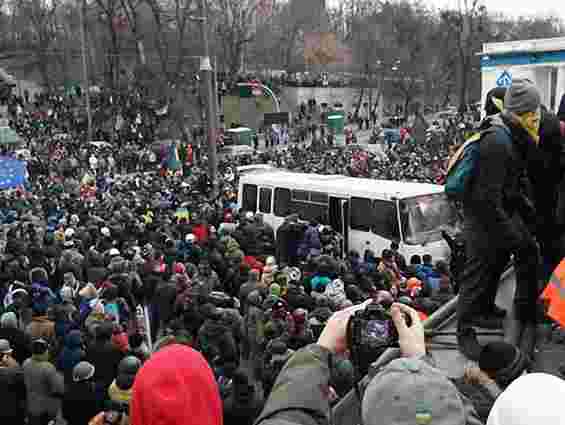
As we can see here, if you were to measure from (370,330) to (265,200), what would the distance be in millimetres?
13261

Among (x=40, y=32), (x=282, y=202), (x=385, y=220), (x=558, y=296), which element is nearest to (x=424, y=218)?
(x=385, y=220)

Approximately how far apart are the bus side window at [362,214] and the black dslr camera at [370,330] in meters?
10.4

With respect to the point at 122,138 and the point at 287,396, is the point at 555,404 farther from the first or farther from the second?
the point at 122,138

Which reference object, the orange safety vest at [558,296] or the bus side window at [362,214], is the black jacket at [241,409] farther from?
the bus side window at [362,214]

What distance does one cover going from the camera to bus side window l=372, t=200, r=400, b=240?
12375 mm

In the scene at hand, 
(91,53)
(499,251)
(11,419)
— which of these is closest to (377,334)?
(499,251)

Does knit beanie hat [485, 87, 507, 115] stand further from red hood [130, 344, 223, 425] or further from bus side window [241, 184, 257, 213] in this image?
bus side window [241, 184, 257, 213]

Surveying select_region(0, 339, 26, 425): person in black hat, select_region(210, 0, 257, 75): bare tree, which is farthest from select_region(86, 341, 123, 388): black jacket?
→ select_region(210, 0, 257, 75): bare tree

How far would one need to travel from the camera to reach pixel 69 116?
42.0 meters

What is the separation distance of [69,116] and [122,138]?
6777 millimetres

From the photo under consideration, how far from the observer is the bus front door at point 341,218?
13.4 meters

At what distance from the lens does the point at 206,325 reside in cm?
669

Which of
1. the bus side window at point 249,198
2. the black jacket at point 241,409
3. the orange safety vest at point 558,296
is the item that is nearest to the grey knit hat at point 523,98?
the orange safety vest at point 558,296

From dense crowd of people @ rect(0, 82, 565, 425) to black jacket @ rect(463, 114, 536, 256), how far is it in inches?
23.0
